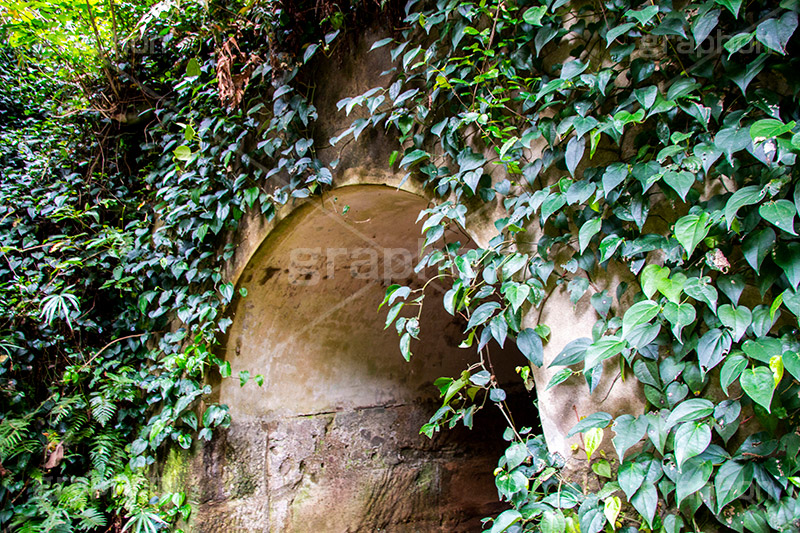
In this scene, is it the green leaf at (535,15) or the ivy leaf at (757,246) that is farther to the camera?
the green leaf at (535,15)

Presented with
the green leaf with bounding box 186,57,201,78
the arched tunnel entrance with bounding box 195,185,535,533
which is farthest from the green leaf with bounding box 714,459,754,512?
the green leaf with bounding box 186,57,201,78

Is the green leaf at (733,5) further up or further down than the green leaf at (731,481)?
further up

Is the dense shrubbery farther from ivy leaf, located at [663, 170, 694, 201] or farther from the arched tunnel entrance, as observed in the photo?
the arched tunnel entrance

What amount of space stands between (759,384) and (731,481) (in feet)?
0.88

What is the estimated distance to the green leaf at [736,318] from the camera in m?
1.14

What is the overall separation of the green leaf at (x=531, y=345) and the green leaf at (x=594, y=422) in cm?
21

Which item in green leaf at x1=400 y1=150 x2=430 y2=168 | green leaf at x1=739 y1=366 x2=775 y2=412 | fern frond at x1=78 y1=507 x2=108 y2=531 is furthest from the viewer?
fern frond at x1=78 y1=507 x2=108 y2=531

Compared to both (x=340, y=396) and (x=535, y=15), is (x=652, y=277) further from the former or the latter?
(x=340, y=396)

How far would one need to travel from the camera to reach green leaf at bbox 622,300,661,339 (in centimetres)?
122

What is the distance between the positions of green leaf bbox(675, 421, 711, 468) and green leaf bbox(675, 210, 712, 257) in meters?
0.41

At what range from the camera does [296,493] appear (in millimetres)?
3008

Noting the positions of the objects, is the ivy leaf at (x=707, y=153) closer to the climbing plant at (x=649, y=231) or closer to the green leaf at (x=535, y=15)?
the climbing plant at (x=649, y=231)

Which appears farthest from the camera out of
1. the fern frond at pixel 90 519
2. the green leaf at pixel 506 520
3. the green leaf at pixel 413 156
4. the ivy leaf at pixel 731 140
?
the fern frond at pixel 90 519

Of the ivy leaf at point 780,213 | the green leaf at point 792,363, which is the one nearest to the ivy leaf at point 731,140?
the ivy leaf at point 780,213
